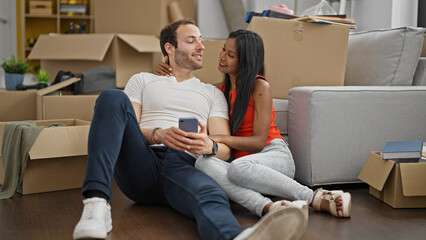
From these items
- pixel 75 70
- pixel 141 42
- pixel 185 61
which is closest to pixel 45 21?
pixel 75 70

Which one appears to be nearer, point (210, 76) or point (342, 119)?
point (342, 119)

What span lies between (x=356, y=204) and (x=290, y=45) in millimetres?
904

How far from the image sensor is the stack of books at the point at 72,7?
6.32 metres

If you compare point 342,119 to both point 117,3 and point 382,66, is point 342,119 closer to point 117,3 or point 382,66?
point 382,66

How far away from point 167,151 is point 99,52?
200 cm

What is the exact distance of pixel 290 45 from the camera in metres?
2.42

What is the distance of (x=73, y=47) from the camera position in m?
3.63

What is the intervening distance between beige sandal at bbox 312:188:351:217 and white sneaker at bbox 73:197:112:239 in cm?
78

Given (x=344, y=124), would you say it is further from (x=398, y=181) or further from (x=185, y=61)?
(x=185, y=61)

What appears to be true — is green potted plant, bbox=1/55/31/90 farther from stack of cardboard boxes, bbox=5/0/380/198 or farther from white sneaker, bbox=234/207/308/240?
white sneaker, bbox=234/207/308/240

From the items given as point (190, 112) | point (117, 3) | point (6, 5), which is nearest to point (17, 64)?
point (117, 3)

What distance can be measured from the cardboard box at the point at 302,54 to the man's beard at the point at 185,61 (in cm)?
54

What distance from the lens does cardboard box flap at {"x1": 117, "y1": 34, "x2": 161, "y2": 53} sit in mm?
3572

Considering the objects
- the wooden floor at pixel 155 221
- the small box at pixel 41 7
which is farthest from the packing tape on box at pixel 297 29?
the small box at pixel 41 7
